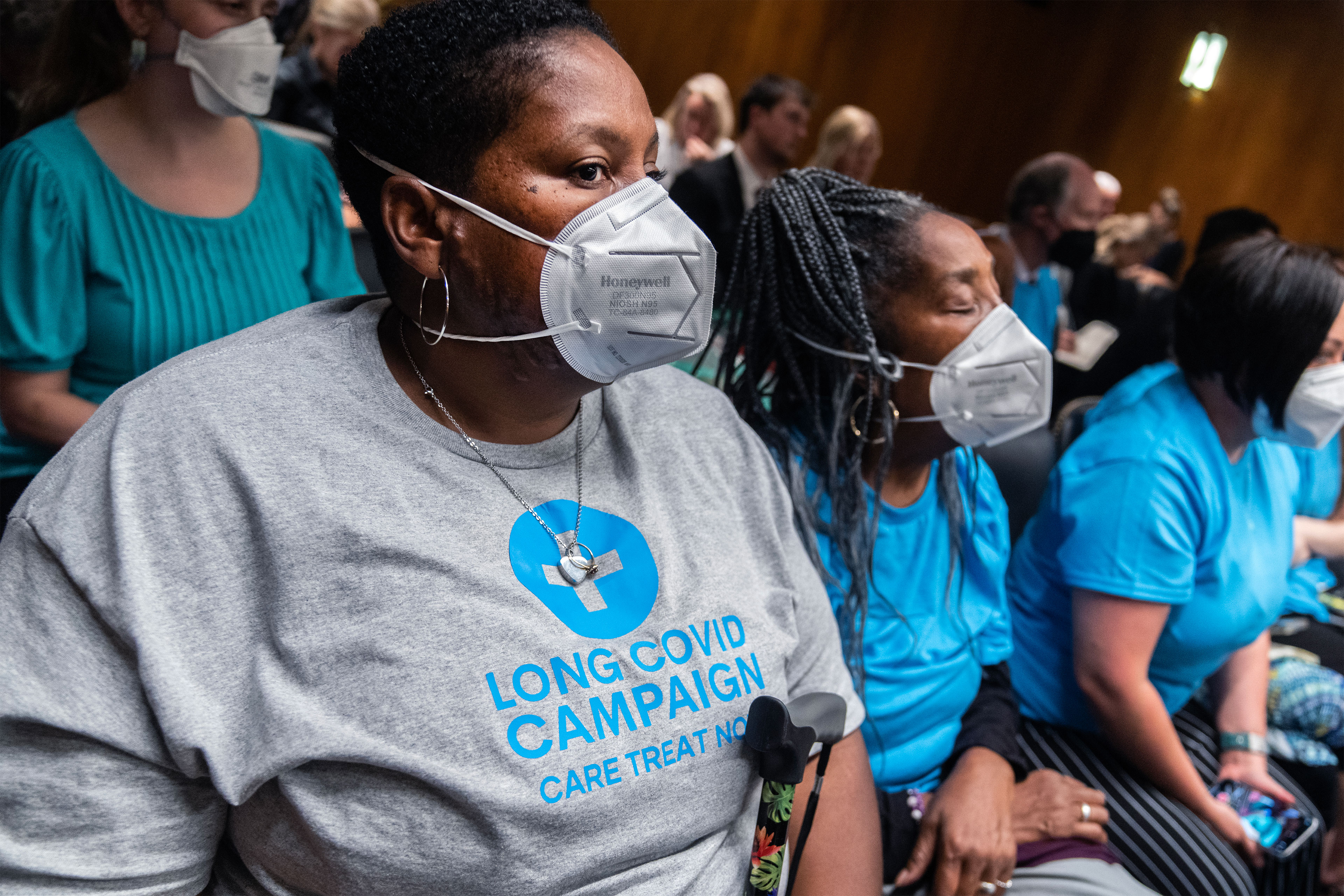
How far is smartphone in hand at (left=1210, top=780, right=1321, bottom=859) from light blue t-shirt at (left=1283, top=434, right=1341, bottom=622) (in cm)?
72

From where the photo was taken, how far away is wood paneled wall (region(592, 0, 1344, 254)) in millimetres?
6512

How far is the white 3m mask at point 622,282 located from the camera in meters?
1.04

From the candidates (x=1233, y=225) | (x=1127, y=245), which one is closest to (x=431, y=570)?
(x=1233, y=225)

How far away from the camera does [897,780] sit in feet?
5.13

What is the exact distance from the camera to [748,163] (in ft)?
14.4

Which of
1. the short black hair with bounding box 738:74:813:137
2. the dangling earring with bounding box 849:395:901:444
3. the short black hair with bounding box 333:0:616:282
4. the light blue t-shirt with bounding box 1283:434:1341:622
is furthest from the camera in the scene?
Answer: the short black hair with bounding box 738:74:813:137

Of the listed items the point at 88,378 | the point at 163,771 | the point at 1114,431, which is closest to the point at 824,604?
the point at 163,771

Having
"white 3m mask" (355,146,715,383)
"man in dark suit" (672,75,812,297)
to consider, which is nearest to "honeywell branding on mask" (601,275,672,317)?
"white 3m mask" (355,146,715,383)

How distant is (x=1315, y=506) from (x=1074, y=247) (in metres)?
1.94

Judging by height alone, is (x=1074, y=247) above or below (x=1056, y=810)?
above

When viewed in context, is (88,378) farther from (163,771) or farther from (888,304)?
(888,304)

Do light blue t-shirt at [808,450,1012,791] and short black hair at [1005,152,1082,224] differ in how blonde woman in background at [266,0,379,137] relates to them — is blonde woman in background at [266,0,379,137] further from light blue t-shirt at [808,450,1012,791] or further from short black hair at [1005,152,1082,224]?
light blue t-shirt at [808,450,1012,791]

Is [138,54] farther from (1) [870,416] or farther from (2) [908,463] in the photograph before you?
(2) [908,463]

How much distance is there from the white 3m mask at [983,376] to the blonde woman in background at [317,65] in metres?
2.97
